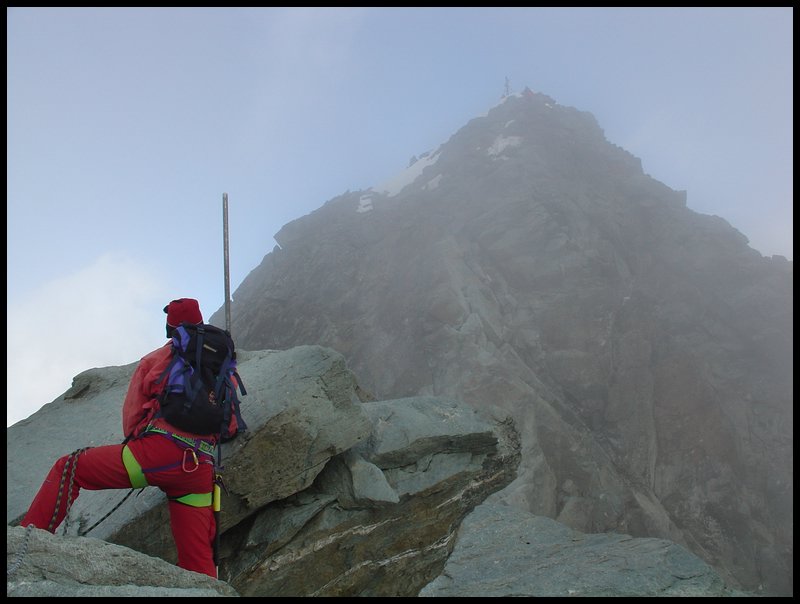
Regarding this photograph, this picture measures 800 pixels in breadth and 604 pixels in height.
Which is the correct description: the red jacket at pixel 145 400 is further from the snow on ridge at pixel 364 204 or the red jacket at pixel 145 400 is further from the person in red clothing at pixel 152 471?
the snow on ridge at pixel 364 204

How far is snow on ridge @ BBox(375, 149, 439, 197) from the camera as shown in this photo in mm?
71375

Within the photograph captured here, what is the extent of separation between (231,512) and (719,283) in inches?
1956

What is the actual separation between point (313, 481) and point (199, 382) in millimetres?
3951

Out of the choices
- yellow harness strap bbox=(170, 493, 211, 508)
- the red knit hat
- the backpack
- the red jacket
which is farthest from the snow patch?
yellow harness strap bbox=(170, 493, 211, 508)

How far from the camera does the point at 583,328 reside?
43656 mm

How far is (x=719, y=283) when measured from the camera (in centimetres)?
4666

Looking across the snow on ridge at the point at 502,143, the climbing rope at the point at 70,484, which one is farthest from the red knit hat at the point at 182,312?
the snow on ridge at the point at 502,143

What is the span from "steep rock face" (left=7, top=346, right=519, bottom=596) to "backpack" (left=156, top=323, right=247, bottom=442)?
1.67 meters

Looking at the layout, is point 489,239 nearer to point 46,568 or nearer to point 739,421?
point 739,421

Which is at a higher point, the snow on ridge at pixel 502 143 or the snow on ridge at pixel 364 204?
the snow on ridge at pixel 502 143

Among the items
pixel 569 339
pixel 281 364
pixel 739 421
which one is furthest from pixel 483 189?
pixel 281 364

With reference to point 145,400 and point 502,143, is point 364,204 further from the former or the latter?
point 145,400

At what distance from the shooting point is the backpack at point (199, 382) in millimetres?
6488

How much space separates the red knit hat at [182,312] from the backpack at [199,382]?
0.63ft
